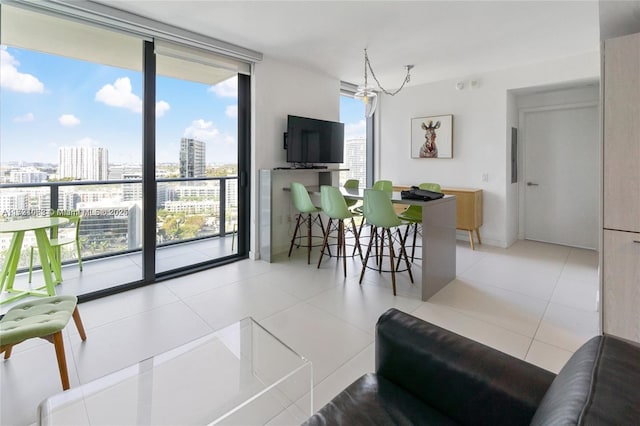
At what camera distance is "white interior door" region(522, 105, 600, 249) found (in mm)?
4484

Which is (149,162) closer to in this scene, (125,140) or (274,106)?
(125,140)

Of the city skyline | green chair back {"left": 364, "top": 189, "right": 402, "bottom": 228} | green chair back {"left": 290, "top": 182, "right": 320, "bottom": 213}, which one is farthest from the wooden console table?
the city skyline

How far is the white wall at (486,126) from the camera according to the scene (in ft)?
14.2

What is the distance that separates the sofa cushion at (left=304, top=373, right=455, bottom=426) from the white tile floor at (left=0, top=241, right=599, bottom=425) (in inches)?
24.3

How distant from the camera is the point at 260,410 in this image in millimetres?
1609

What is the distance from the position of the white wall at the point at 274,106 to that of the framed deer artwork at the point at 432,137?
181cm

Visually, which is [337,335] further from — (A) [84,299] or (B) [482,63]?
(B) [482,63]

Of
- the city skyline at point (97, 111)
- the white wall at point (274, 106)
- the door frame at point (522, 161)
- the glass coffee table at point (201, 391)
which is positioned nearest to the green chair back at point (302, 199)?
the white wall at point (274, 106)

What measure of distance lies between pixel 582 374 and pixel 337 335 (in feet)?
5.49

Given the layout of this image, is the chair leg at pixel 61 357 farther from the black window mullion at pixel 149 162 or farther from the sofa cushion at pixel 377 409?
the black window mullion at pixel 149 162

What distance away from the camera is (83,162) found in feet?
11.7

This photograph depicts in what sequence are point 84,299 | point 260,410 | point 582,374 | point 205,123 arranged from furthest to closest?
point 205,123, point 84,299, point 260,410, point 582,374

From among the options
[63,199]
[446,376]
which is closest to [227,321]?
[446,376]

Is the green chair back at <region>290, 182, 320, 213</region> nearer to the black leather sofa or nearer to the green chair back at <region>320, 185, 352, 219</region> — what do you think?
the green chair back at <region>320, 185, 352, 219</region>
